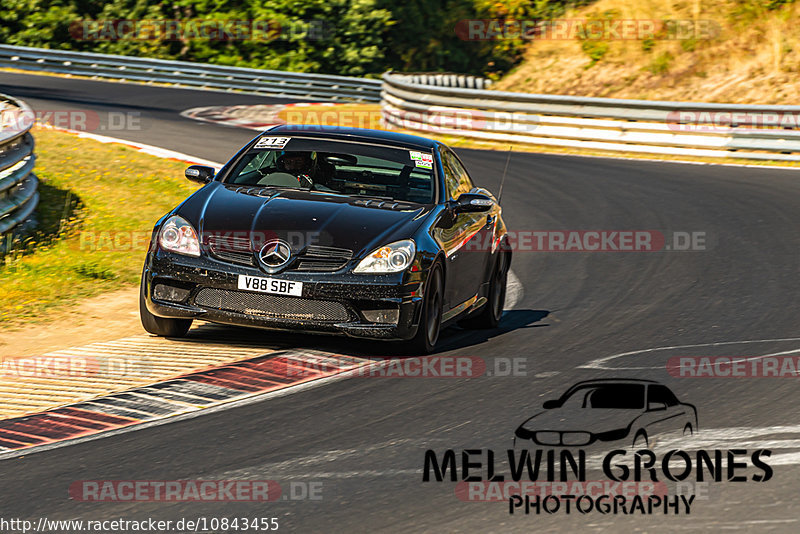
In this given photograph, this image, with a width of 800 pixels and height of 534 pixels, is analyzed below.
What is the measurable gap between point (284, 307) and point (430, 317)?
3.48ft

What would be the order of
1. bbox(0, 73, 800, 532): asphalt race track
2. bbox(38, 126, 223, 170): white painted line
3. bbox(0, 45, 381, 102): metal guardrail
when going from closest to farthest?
bbox(0, 73, 800, 532): asphalt race track < bbox(38, 126, 223, 170): white painted line < bbox(0, 45, 381, 102): metal guardrail

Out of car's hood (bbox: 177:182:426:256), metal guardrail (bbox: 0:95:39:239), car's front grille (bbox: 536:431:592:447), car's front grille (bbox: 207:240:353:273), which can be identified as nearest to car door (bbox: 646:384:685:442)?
car's front grille (bbox: 536:431:592:447)

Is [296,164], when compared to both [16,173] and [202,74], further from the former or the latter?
[202,74]

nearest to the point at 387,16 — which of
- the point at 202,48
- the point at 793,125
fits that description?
the point at 202,48

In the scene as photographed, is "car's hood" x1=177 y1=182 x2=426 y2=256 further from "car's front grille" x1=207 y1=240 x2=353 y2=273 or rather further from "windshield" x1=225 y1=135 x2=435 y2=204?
"windshield" x1=225 y1=135 x2=435 y2=204

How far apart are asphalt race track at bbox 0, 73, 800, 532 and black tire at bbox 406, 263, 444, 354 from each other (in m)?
0.27

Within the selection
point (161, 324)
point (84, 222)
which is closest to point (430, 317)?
point (161, 324)

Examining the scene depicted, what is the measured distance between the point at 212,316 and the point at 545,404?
2.39m

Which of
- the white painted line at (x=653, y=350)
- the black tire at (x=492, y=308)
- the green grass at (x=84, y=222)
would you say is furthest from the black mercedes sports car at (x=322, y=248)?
the green grass at (x=84, y=222)

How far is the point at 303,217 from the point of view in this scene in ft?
27.0

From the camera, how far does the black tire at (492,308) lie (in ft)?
31.8

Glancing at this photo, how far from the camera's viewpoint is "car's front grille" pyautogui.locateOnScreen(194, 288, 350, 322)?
7.90 metres

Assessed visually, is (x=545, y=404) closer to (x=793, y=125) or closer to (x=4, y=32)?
(x=793, y=125)

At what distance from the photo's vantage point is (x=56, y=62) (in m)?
35.6
